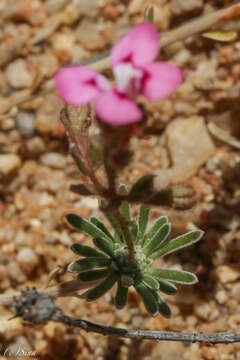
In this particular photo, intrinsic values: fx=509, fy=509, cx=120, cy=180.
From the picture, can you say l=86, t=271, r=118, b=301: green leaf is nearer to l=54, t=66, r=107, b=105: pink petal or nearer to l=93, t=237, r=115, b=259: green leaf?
l=93, t=237, r=115, b=259: green leaf

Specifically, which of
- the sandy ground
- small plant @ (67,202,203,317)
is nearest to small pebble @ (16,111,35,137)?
the sandy ground

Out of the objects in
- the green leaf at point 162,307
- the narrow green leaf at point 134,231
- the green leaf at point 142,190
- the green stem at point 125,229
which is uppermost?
the green leaf at point 142,190

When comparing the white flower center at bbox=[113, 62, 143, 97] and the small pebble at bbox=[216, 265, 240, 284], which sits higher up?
the white flower center at bbox=[113, 62, 143, 97]

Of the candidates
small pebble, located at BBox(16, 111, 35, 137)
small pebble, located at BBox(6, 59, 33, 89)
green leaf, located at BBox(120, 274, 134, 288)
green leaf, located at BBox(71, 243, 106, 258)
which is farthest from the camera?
A: small pebble, located at BBox(6, 59, 33, 89)

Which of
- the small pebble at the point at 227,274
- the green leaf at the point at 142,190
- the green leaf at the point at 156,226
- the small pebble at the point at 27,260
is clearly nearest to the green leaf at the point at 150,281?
the green leaf at the point at 156,226

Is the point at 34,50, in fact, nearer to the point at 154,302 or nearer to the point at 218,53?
the point at 218,53

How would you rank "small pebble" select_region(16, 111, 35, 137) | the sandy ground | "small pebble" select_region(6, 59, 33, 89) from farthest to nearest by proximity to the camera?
"small pebble" select_region(6, 59, 33, 89), "small pebble" select_region(16, 111, 35, 137), the sandy ground

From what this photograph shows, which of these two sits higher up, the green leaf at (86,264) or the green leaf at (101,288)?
the green leaf at (86,264)

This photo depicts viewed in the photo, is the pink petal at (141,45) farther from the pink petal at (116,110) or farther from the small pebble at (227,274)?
the small pebble at (227,274)

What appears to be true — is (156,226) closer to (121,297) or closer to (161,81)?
(121,297)
